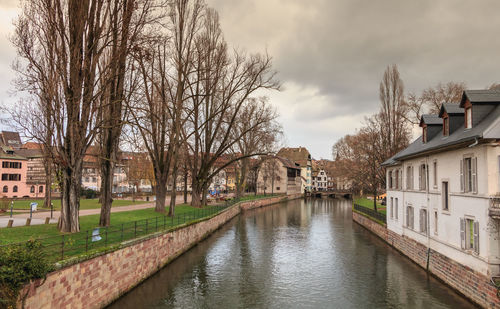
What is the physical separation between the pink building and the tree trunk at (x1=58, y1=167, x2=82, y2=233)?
50.2m

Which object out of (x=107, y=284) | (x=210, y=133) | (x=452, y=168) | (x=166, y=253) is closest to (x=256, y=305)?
(x=107, y=284)

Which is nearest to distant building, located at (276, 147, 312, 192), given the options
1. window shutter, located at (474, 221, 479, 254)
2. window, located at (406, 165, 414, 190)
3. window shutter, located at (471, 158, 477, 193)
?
window, located at (406, 165, 414, 190)

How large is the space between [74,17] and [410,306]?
800 inches

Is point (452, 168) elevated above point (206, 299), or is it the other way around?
point (452, 168)

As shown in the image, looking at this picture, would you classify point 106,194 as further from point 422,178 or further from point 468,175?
point 422,178

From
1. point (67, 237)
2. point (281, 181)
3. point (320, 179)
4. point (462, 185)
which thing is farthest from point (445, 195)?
point (320, 179)

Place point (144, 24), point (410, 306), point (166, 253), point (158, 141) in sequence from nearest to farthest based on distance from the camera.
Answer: point (410, 306) → point (144, 24) → point (166, 253) → point (158, 141)

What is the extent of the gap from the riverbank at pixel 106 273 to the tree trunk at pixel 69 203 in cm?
322

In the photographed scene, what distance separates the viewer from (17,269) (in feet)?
29.3

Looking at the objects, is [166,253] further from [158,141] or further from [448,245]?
[448,245]

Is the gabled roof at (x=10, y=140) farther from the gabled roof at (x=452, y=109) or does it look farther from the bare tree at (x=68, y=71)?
the gabled roof at (x=452, y=109)

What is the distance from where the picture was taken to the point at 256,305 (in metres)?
14.8

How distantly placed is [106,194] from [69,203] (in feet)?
14.1

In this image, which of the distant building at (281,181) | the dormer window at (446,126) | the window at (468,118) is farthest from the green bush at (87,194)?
the window at (468,118)
